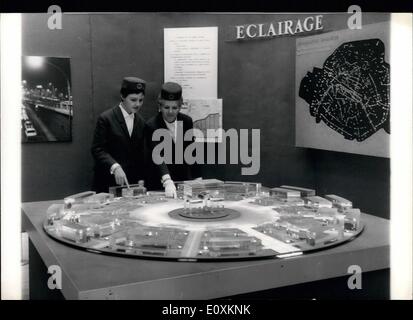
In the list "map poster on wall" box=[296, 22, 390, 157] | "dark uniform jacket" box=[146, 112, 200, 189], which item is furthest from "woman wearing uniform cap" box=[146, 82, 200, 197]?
"map poster on wall" box=[296, 22, 390, 157]

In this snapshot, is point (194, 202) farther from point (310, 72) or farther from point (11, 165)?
point (310, 72)

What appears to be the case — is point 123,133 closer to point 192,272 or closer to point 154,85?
point 154,85

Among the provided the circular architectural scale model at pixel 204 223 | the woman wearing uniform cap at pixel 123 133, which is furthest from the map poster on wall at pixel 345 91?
the woman wearing uniform cap at pixel 123 133

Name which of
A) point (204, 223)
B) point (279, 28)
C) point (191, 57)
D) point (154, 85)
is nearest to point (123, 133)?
point (154, 85)

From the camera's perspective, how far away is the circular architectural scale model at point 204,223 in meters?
1.60

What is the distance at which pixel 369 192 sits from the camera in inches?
146

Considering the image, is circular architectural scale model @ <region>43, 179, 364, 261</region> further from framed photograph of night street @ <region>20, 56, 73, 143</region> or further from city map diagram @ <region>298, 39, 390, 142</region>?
framed photograph of night street @ <region>20, 56, 73, 143</region>

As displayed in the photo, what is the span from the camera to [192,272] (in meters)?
1.43

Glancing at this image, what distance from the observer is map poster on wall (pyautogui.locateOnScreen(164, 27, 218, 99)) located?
429cm

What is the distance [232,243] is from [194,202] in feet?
2.45

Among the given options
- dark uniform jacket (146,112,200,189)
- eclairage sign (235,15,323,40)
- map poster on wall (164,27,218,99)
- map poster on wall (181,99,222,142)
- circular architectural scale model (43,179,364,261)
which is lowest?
circular architectural scale model (43,179,364,261)

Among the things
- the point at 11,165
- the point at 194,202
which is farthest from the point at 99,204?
the point at 11,165

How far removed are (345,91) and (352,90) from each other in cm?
8

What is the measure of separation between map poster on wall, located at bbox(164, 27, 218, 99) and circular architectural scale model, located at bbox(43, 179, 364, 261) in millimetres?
1832
